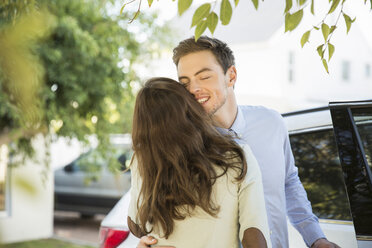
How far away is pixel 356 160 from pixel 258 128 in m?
0.47

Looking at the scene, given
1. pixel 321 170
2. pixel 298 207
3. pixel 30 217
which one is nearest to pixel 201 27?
pixel 298 207

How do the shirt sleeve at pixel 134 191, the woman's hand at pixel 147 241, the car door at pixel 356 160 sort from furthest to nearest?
the car door at pixel 356 160
the shirt sleeve at pixel 134 191
the woman's hand at pixel 147 241

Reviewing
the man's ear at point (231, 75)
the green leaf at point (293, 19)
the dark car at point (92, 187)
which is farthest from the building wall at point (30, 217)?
the green leaf at point (293, 19)

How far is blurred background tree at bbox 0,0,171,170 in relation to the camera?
19.8 ft

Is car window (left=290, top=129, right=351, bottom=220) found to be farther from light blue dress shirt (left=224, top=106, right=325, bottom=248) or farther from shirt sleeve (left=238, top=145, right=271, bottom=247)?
shirt sleeve (left=238, top=145, right=271, bottom=247)

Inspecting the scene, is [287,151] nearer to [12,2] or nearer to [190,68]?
[190,68]

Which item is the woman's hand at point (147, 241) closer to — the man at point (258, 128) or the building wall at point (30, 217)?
the man at point (258, 128)

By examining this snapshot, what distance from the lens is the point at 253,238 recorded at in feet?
5.99

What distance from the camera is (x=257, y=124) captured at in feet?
8.08

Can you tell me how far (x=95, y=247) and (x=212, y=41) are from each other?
21.7 ft

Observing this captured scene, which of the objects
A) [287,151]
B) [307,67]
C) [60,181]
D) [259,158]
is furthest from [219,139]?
[307,67]

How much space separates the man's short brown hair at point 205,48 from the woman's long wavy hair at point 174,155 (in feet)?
1.54

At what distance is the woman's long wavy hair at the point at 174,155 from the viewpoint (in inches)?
71.6

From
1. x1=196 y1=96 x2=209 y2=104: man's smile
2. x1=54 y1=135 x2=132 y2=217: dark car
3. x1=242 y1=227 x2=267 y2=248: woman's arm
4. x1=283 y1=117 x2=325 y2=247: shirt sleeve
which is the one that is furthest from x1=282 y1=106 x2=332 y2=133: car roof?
x1=54 y1=135 x2=132 y2=217: dark car
